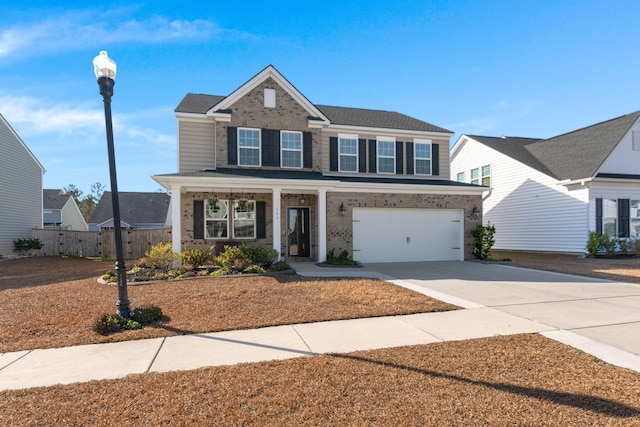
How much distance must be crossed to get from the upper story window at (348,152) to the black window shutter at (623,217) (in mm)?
13016

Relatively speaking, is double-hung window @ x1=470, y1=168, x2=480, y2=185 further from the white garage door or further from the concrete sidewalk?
the concrete sidewalk

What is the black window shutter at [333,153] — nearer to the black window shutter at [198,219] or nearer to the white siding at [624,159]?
the black window shutter at [198,219]

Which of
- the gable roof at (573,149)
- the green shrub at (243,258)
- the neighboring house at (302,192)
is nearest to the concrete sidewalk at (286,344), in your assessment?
the green shrub at (243,258)

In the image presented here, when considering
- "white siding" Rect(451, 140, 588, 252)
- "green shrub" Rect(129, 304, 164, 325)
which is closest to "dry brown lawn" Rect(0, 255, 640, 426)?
"green shrub" Rect(129, 304, 164, 325)

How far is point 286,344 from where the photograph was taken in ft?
15.5

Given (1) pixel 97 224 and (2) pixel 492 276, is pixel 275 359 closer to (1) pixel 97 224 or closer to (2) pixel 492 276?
(2) pixel 492 276

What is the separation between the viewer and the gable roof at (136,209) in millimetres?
36281

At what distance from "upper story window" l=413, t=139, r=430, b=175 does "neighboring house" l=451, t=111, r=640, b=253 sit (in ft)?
10.2

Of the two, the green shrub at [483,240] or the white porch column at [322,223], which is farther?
the green shrub at [483,240]

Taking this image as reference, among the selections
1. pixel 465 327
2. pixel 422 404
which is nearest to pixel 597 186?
pixel 465 327

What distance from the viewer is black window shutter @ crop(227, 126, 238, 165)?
1345 centimetres

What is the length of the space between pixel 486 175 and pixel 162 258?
19.2m

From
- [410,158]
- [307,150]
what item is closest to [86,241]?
[307,150]

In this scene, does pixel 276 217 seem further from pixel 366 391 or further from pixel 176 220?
pixel 366 391
